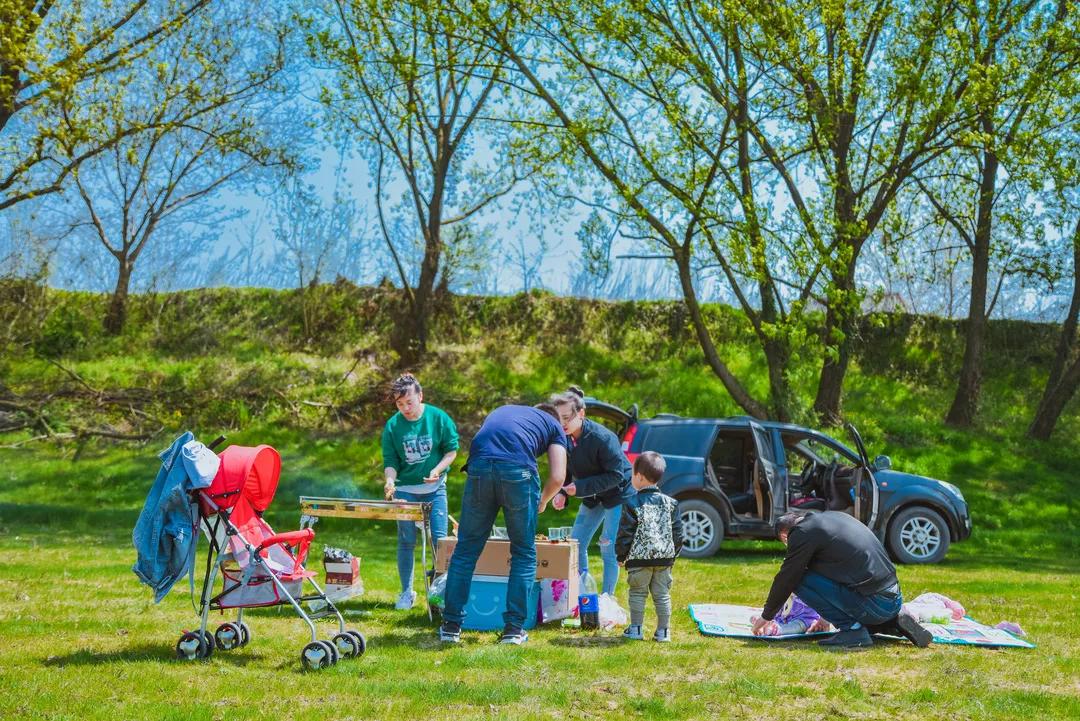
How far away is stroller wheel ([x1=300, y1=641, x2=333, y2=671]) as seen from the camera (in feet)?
19.6

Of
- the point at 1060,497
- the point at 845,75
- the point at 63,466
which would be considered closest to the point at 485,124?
the point at 845,75

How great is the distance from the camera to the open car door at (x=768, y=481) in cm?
1202

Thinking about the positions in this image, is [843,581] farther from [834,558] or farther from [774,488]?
[774,488]

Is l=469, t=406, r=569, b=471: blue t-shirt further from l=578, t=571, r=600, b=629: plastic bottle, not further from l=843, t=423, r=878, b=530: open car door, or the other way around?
l=843, t=423, r=878, b=530: open car door

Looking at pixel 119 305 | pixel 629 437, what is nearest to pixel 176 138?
pixel 119 305

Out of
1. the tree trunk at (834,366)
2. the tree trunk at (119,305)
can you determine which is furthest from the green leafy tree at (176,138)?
the tree trunk at (834,366)

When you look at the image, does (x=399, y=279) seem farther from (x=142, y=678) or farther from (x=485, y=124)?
(x=142, y=678)

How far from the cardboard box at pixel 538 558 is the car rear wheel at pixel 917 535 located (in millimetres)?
6085

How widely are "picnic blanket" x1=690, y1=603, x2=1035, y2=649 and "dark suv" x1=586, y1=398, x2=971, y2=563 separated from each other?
365cm

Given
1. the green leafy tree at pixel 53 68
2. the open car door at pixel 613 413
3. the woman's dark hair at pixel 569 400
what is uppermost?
the green leafy tree at pixel 53 68

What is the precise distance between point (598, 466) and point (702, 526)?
4.36 meters

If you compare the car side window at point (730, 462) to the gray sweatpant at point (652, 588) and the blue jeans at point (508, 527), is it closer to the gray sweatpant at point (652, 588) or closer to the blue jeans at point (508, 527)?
the gray sweatpant at point (652, 588)

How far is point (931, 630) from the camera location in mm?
7453

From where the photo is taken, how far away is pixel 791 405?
1606 cm
